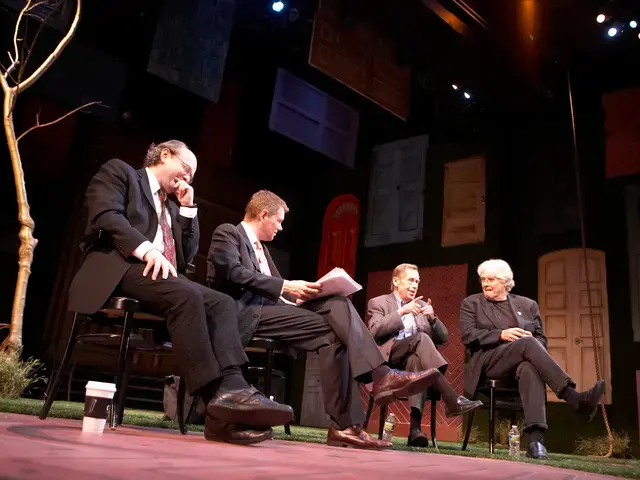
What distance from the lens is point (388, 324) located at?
362 centimetres

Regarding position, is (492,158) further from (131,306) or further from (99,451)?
(99,451)

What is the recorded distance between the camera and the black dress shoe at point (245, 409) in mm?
1866

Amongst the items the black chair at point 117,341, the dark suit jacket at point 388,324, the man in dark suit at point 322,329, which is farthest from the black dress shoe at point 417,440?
the black chair at point 117,341

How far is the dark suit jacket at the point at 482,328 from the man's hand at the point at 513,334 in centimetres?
4

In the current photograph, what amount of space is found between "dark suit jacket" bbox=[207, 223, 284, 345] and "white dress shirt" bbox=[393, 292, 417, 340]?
1.30 meters

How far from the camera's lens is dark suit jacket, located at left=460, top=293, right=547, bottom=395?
3.52 metres

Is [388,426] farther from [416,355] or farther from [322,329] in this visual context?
[322,329]

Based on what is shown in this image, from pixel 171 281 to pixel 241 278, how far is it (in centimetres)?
56

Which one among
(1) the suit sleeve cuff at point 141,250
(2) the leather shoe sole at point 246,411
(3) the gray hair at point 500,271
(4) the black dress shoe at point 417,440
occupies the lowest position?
(4) the black dress shoe at point 417,440

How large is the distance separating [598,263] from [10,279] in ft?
20.5

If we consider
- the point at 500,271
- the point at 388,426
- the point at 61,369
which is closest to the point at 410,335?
the point at 388,426

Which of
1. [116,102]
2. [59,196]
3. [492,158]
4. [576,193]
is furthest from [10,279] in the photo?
[576,193]

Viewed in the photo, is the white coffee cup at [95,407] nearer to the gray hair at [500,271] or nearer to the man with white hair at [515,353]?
the man with white hair at [515,353]

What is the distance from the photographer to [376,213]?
7988 millimetres
